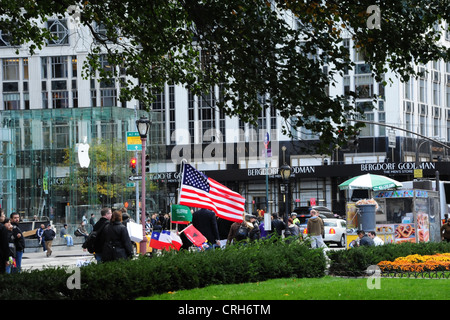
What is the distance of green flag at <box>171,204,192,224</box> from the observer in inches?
755

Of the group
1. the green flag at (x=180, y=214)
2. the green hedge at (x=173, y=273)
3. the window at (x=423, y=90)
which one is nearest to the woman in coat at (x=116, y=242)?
the green hedge at (x=173, y=273)

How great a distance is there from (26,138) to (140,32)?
32.2 metres

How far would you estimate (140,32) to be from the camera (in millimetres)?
18062

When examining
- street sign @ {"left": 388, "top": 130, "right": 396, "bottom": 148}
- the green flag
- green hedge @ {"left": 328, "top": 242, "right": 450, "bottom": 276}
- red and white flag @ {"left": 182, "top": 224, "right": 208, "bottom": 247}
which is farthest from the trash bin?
street sign @ {"left": 388, "top": 130, "right": 396, "bottom": 148}

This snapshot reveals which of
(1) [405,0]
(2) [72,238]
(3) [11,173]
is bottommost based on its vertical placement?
(2) [72,238]

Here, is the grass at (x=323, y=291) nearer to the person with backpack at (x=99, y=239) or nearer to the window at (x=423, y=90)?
the person with backpack at (x=99, y=239)

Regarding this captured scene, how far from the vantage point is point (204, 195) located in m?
17.9

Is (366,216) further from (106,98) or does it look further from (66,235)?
(106,98)

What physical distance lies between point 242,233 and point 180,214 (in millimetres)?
2340

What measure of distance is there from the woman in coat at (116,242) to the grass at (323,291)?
164 centimetres

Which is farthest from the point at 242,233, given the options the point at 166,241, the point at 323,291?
the point at 323,291
